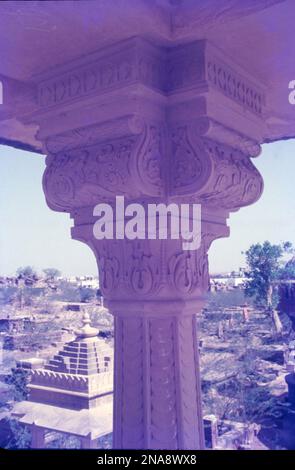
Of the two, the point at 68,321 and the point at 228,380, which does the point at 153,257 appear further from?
the point at 228,380

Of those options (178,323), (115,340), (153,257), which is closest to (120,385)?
(115,340)

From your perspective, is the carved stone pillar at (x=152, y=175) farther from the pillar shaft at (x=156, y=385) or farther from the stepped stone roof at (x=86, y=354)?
the stepped stone roof at (x=86, y=354)

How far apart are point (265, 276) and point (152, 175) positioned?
11.1m

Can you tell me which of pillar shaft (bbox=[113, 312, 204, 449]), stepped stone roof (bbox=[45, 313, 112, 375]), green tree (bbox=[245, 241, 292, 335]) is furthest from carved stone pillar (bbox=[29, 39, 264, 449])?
green tree (bbox=[245, 241, 292, 335])

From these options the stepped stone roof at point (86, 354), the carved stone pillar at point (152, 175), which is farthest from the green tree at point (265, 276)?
the carved stone pillar at point (152, 175)

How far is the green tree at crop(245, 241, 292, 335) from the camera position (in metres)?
11.6

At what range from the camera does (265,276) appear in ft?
38.3

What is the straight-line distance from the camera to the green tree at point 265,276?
1155cm

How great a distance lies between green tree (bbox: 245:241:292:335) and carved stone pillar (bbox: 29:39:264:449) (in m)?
10.5

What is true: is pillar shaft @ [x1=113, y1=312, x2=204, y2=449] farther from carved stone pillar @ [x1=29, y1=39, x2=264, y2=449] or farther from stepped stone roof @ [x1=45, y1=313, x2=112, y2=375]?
stepped stone roof @ [x1=45, y1=313, x2=112, y2=375]

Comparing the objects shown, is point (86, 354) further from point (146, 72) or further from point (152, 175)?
point (146, 72)

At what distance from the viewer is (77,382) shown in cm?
609

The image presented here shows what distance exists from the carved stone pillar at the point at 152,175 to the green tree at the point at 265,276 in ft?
34.4

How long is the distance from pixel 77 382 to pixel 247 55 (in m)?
5.74
